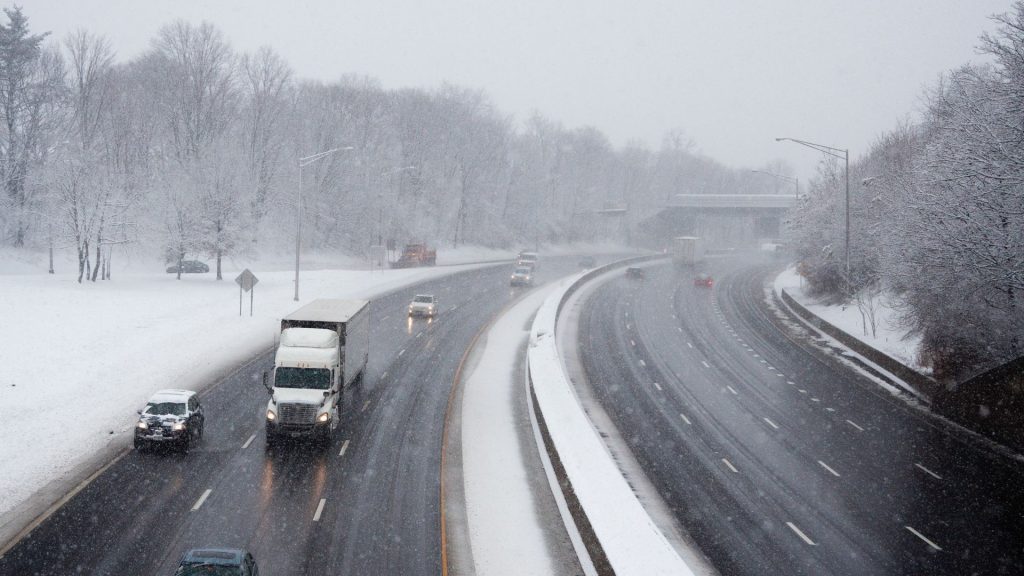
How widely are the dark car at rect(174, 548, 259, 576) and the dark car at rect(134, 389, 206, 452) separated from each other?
9.03 meters

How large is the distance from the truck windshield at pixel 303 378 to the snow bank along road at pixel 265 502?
1.88 metres

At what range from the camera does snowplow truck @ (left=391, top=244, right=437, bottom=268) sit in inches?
2953

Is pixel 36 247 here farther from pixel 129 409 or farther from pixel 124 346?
pixel 129 409

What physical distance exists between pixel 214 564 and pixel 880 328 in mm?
37902

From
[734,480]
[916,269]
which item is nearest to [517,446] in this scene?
[734,480]

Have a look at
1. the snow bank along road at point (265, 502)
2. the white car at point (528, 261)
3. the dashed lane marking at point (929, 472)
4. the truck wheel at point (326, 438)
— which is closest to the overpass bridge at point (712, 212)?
the white car at point (528, 261)

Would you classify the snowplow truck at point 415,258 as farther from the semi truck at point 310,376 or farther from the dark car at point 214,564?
the dark car at point 214,564

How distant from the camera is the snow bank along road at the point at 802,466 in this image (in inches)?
628

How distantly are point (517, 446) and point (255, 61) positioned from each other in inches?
2636

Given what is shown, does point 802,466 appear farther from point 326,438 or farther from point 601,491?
point 326,438

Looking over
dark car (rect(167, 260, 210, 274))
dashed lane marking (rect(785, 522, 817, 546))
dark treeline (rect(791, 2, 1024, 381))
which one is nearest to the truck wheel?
dashed lane marking (rect(785, 522, 817, 546))

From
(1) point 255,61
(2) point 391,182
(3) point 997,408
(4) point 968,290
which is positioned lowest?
(3) point 997,408

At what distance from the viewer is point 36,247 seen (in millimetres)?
61250

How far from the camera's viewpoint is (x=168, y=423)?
20031mm
